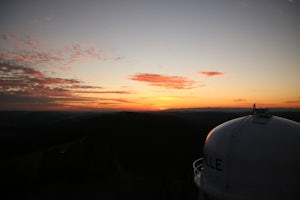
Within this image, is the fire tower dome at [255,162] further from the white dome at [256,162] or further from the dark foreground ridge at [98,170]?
the dark foreground ridge at [98,170]

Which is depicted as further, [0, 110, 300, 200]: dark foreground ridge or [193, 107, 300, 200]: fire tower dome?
[0, 110, 300, 200]: dark foreground ridge

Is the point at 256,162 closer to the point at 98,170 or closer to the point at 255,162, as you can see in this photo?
the point at 255,162

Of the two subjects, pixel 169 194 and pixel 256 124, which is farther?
pixel 169 194

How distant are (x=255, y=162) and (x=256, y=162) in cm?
3

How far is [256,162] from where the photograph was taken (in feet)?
27.3

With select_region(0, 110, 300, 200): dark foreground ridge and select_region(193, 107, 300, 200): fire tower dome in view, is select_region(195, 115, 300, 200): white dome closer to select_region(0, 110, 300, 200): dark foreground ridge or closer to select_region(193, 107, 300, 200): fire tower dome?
select_region(193, 107, 300, 200): fire tower dome

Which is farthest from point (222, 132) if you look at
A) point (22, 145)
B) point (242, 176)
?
point (22, 145)

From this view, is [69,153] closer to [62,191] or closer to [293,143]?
[62,191]

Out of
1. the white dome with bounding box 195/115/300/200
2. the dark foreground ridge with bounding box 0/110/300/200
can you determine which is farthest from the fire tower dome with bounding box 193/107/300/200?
the dark foreground ridge with bounding box 0/110/300/200

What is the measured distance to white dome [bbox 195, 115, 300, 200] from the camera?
8.04 metres

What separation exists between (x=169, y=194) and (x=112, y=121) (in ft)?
159

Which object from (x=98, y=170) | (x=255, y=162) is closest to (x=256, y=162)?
(x=255, y=162)

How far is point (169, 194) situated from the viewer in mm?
26953

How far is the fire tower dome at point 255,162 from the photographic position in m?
8.04
